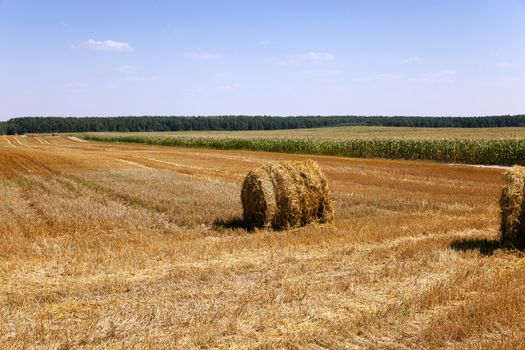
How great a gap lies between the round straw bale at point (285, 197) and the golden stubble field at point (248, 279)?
60 centimetres

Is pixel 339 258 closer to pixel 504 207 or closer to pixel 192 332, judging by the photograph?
pixel 504 207

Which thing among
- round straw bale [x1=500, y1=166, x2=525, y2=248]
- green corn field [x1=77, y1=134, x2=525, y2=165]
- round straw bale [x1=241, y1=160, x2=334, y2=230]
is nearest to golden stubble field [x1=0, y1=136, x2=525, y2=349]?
round straw bale [x1=500, y1=166, x2=525, y2=248]

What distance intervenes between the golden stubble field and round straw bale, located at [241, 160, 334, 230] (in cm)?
60

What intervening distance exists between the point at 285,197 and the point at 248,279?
5209 millimetres

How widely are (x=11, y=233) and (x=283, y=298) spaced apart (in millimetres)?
7754

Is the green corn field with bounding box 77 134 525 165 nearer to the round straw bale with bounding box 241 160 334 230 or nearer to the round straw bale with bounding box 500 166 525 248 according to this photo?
the round straw bale with bounding box 241 160 334 230

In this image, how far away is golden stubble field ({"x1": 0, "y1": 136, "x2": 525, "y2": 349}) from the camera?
6258mm

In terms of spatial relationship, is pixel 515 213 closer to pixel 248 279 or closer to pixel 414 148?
pixel 248 279

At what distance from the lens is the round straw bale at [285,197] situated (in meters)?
13.7

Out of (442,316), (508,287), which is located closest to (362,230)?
(508,287)

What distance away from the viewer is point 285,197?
13750 millimetres

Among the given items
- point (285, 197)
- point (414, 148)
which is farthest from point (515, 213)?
point (414, 148)

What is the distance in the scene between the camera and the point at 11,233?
40.7ft

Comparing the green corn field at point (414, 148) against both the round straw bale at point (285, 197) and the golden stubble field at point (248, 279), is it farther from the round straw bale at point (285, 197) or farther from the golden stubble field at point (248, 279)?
the round straw bale at point (285, 197)
